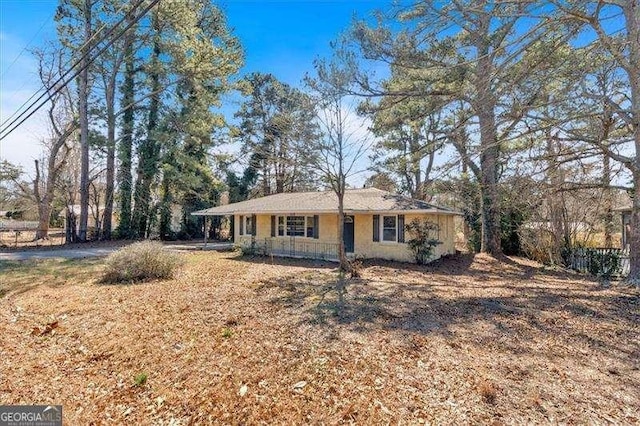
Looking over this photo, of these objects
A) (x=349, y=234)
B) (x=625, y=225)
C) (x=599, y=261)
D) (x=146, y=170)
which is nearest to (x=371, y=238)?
(x=349, y=234)

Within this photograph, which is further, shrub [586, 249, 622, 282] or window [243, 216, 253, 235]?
window [243, 216, 253, 235]

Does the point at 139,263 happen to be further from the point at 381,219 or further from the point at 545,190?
the point at 545,190

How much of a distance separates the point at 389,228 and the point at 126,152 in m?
18.7

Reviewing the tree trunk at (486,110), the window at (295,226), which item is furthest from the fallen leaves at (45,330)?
the window at (295,226)

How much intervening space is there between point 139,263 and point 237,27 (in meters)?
22.6

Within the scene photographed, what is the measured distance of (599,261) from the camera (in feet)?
40.2

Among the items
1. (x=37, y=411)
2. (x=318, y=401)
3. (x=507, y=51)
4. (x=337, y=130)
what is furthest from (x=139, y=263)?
(x=507, y=51)

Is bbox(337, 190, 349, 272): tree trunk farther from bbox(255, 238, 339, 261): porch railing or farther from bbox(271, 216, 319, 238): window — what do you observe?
bbox(271, 216, 319, 238): window

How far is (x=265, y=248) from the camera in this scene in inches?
679

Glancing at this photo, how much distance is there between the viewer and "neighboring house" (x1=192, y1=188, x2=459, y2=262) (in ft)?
47.9

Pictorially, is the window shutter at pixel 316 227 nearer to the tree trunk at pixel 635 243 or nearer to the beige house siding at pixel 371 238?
the beige house siding at pixel 371 238

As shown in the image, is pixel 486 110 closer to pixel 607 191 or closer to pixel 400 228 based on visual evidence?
pixel 400 228
